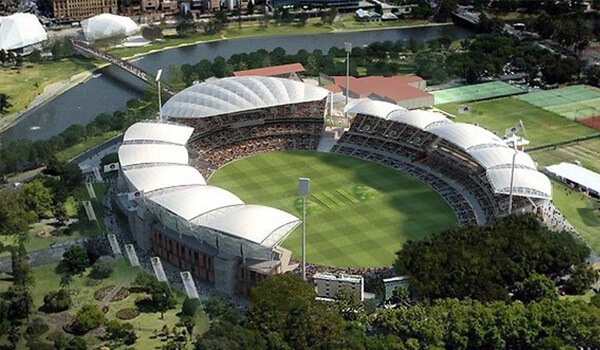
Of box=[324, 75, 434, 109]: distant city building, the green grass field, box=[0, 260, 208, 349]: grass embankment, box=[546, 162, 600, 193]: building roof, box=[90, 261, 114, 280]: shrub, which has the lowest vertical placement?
box=[0, 260, 208, 349]: grass embankment

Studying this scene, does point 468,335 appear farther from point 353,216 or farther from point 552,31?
point 552,31

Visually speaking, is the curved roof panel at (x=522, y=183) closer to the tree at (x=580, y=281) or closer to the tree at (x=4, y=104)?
the tree at (x=580, y=281)

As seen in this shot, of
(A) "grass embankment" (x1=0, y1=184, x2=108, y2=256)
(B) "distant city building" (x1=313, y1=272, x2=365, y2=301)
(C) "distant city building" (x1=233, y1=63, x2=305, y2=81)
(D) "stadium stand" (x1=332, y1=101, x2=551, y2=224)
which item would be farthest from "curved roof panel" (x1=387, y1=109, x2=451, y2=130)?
(A) "grass embankment" (x1=0, y1=184, x2=108, y2=256)

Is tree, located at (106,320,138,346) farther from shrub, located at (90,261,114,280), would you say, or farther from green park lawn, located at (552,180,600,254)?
green park lawn, located at (552,180,600,254)

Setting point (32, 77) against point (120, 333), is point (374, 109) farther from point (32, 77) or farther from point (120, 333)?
point (32, 77)

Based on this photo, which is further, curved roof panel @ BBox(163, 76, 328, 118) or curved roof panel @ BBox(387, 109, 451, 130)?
curved roof panel @ BBox(163, 76, 328, 118)

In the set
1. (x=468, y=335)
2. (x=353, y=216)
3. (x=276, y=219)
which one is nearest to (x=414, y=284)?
(x=468, y=335)
